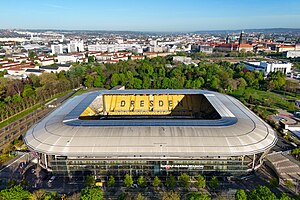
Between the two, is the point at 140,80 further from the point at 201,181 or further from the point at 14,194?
the point at 14,194

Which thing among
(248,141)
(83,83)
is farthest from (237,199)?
(83,83)

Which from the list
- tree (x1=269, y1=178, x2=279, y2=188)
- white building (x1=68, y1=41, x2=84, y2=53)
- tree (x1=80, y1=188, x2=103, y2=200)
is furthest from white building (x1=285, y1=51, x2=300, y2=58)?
tree (x1=80, y1=188, x2=103, y2=200)

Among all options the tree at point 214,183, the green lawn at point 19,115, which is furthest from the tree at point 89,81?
the tree at point 214,183

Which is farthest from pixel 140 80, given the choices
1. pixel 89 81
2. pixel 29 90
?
pixel 29 90

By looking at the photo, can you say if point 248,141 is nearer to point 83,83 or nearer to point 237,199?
point 237,199

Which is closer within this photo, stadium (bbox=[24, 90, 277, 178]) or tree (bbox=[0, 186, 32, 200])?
tree (bbox=[0, 186, 32, 200])

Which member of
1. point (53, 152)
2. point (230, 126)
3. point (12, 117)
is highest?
point (230, 126)

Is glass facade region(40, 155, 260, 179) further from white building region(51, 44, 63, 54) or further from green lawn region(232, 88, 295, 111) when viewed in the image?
white building region(51, 44, 63, 54)

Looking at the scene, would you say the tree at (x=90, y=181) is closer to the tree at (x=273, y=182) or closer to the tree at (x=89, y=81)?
the tree at (x=273, y=182)
